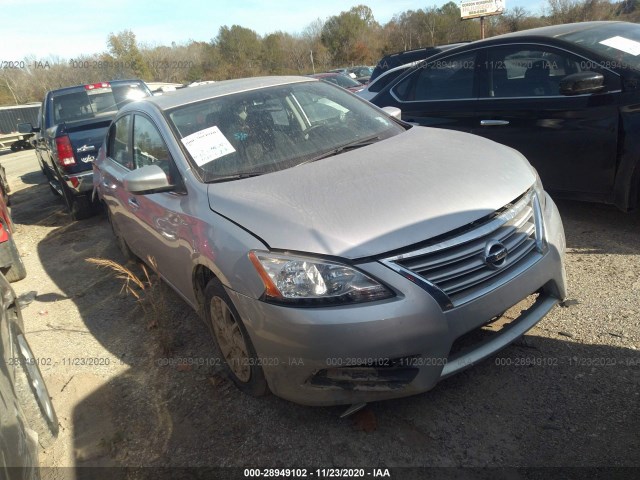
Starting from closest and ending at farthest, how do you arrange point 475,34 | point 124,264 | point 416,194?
point 416,194 → point 124,264 → point 475,34

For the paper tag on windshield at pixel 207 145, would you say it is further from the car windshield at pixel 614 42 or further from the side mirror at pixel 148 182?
the car windshield at pixel 614 42

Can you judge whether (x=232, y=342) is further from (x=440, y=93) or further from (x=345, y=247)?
Answer: (x=440, y=93)

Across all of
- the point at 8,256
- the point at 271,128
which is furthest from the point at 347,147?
the point at 8,256

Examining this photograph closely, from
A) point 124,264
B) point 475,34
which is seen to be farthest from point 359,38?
point 124,264

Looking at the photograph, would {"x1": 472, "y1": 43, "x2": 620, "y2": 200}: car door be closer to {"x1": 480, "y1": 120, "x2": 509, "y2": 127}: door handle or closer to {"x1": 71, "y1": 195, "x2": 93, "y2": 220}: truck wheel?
{"x1": 480, "y1": 120, "x2": 509, "y2": 127}: door handle

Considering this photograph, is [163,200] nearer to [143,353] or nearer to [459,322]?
[143,353]

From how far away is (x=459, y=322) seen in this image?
6.93ft

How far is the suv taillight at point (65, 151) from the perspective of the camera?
21.3 ft

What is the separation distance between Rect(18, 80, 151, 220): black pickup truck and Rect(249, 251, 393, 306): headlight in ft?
17.7

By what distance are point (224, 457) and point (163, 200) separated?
161 centimetres

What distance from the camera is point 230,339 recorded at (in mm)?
2680

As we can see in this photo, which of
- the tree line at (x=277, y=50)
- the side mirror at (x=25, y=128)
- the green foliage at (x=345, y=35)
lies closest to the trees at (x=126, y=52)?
the tree line at (x=277, y=50)

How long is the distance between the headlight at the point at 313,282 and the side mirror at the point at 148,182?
1.07 m

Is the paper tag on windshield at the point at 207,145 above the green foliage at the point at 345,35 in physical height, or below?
below
